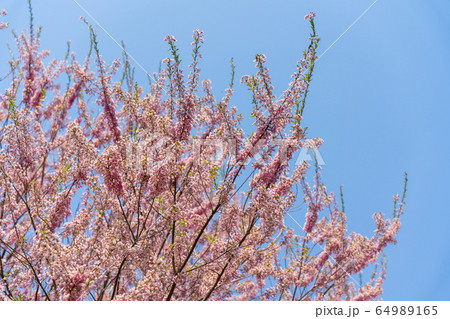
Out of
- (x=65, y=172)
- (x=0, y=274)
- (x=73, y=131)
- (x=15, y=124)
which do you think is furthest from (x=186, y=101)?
(x=0, y=274)

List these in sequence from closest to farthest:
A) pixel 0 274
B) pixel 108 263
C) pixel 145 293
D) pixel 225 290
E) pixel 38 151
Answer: pixel 145 293, pixel 108 263, pixel 0 274, pixel 225 290, pixel 38 151

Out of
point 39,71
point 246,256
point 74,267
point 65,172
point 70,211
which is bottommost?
point 74,267

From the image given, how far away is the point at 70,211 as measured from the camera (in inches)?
174

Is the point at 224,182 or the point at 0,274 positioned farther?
the point at 0,274

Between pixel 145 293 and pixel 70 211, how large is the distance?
178 cm

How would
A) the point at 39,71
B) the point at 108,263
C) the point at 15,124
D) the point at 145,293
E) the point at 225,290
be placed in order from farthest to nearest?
the point at 39,71
the point at 225,290
the point at 15,124
the point at 108,263
the point at 145,293

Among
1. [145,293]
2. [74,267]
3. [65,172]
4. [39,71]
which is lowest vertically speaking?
[145,293]

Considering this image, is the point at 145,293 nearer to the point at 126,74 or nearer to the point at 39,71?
the point at 126,74

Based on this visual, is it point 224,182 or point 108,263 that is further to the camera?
point 224,182

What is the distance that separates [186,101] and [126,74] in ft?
8.80

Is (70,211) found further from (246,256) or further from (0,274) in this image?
(246,256)

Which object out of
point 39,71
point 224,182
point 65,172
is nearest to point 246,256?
point 224,182

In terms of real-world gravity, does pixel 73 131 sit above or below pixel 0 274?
above

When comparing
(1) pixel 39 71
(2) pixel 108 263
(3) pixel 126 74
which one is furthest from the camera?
(1) pixel 39 71
